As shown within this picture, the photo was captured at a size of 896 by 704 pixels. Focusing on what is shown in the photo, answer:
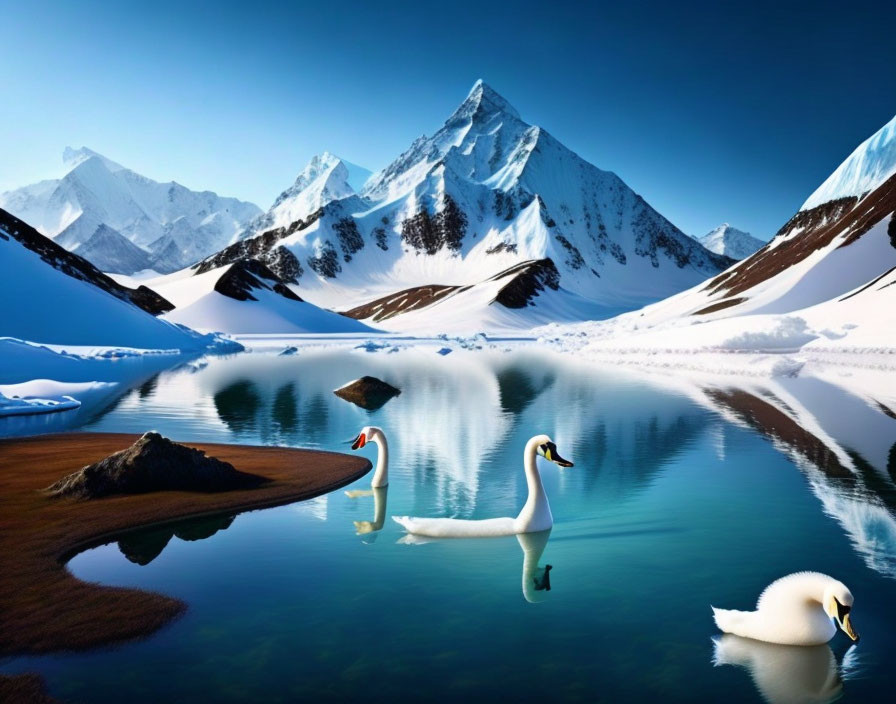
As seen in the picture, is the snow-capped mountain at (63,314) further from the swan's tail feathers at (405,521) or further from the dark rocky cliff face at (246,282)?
the swan's tail feathers at (405,521)

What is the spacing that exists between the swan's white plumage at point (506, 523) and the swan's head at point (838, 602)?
4.86 meters

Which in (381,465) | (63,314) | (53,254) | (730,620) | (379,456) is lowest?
(730,620)

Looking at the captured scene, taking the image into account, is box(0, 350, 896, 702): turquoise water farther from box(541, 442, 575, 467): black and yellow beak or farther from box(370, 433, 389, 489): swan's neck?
box(541, 442, 575, 467): black and yellow beak

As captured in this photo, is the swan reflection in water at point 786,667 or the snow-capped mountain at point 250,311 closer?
the swan reflection in water at point 786,667

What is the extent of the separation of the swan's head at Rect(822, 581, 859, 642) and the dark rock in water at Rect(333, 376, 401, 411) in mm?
23894

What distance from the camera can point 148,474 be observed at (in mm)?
13359

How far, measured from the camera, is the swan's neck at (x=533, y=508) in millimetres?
11508

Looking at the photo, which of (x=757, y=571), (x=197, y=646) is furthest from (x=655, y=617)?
(x=197, y=646)

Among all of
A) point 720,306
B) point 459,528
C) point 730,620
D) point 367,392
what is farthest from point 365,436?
A: point 720,306

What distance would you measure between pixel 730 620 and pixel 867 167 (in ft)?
498

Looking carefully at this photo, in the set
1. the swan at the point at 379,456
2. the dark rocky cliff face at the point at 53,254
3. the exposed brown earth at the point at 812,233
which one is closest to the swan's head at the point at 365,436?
the swan at the point at 379,456

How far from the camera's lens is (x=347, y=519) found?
41.4ft

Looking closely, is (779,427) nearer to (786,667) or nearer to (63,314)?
(786,667)

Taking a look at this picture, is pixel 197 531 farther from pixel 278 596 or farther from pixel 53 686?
pixel 53 686
